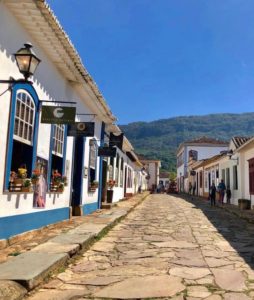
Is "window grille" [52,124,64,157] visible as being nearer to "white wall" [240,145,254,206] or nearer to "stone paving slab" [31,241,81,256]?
"stone paving slab" [31,241,81,256]

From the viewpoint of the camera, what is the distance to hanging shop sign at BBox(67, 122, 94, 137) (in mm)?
10609

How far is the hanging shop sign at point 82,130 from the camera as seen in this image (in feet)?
34.8

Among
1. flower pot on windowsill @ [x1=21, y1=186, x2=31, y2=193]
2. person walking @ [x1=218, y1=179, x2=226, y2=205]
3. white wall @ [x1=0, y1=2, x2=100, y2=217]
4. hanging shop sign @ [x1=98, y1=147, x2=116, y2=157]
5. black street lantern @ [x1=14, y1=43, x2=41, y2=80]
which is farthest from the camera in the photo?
person walking @ [x1=218, y1=179, x2=226, y2=205]

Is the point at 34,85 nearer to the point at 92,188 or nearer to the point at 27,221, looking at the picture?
the point at 27,221

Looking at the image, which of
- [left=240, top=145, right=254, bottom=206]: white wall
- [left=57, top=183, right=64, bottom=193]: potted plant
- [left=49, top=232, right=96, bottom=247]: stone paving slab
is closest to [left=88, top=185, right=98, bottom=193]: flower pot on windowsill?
[left=57, top=183, right=64, bottom=193]: potted plant

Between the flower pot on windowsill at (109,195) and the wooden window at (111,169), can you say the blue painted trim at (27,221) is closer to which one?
the flower pot on windowsill at (109,195)

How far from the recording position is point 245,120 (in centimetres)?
17112

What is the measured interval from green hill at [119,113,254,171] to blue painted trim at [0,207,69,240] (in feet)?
405

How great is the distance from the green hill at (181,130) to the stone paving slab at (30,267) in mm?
127653

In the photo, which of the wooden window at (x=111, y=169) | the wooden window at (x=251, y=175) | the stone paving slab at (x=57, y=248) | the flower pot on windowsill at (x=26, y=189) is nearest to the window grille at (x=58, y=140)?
the flower pot on windowsill at (x=26, y=189)

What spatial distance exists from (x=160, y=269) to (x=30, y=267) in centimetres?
192

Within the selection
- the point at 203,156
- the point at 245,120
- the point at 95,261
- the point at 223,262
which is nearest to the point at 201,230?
the point at 223,262

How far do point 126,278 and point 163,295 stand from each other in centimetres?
91

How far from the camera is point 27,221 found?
26.1 ft
